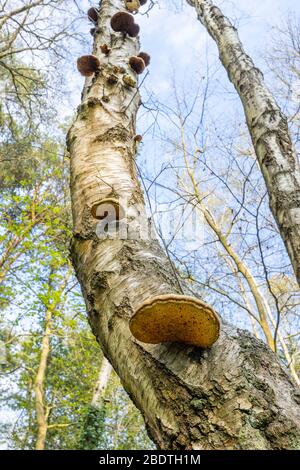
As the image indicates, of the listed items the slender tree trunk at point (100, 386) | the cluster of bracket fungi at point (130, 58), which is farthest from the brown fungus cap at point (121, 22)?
the slender tree trunk at point (100, 386)

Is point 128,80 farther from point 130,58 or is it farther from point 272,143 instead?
point 272,143

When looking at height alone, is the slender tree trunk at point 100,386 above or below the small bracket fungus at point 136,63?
below

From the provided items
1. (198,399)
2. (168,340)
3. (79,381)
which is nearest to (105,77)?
(168,340)

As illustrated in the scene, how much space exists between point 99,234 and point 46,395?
598 inches

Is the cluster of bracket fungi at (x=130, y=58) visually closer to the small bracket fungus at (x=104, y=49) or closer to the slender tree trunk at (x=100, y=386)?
the small bracket fungus at (x=104, y=49)

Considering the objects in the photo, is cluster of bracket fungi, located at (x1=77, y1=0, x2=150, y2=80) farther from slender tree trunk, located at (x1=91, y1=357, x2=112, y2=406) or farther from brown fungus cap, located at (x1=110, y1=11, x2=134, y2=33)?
slender tree trunk, located at (x1=91, y1=357, x2=112, y2=406)

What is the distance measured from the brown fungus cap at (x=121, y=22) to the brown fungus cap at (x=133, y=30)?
1 cm

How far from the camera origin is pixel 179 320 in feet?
3.37

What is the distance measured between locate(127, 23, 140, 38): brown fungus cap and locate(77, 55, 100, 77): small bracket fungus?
27.9 inches

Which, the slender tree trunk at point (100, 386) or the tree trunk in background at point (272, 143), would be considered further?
the slender tree trunk at point (100, 386)

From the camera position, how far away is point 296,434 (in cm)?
82

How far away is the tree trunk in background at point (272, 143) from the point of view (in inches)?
90.0
